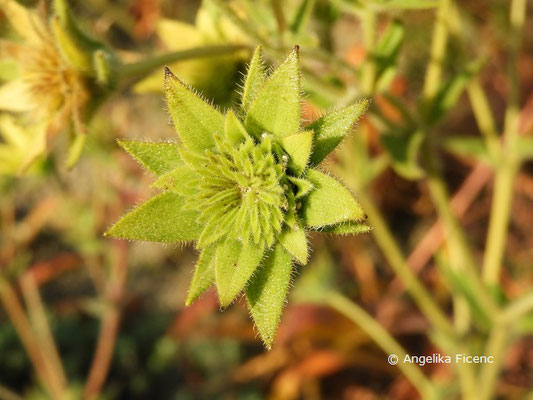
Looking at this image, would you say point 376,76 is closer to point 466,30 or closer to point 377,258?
point 466,30

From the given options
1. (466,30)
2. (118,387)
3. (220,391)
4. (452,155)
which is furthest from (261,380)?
(466,30)

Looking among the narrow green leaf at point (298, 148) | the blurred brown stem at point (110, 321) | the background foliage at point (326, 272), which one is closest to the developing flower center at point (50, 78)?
the background foliage at point (326, 272)

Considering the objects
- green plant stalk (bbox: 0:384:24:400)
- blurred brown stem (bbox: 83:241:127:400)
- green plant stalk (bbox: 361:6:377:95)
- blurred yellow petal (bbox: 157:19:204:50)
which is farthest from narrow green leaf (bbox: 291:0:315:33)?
green plant stalk (bbox: 0:384:24:400)

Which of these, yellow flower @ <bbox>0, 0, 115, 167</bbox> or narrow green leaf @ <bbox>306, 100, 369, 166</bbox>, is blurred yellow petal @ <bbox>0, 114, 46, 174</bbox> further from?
narrow green leaf @ <bbox>306, 100, 369, 166</bbox>

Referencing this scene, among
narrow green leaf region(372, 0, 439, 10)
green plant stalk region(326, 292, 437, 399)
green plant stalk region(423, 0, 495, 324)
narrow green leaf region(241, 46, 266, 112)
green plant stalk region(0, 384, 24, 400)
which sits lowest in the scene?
green plant stalk region(0, 384, 24, 400)

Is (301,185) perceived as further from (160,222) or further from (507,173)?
(507,173)

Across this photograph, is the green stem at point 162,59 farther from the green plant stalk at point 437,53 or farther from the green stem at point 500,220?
the green stem at point 500,220

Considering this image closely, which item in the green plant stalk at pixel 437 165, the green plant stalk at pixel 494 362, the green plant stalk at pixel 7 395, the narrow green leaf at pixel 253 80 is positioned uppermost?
the narrow green leaf at pixel 253 80
